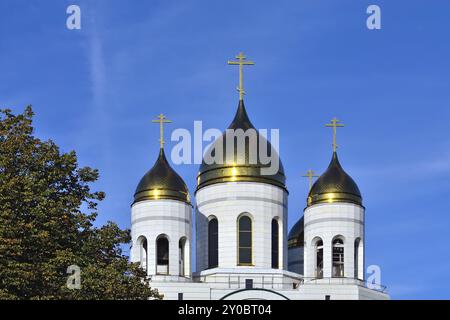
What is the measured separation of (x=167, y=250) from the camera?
157 ft

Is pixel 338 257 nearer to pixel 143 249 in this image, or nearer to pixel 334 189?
pixel 334 189

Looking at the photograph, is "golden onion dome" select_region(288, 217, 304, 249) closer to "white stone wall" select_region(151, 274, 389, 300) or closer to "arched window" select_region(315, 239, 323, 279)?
"arched window" select_region(315, 239, 323, 279)

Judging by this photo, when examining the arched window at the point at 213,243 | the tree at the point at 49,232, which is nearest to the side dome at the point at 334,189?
the arched window at the point at 213,243

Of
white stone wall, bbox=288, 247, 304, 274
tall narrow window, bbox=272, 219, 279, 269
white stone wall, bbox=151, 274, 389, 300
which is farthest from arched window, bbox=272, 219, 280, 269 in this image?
white stone wall, bbox=288, 247, 304, 274

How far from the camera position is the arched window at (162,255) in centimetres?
4762

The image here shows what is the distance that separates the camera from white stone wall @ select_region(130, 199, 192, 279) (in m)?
47.5

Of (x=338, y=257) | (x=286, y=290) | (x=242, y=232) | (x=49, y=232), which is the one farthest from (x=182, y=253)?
(x=49, y=232)

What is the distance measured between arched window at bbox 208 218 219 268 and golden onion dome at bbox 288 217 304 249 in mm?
6954

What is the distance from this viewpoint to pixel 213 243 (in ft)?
158

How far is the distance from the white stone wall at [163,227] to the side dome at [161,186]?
0.83ft

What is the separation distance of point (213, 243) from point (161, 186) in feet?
11.3
